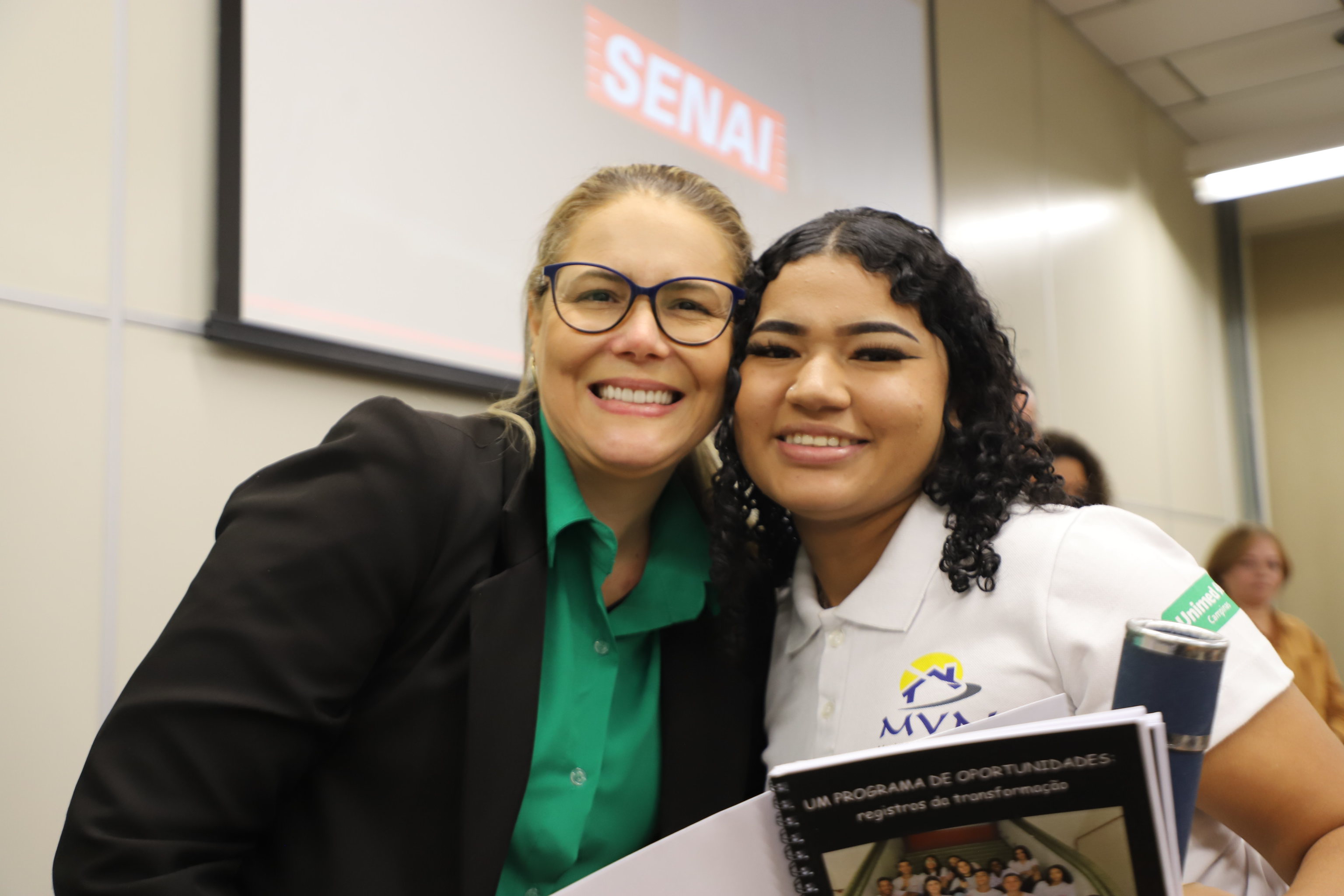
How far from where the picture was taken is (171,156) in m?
1.78

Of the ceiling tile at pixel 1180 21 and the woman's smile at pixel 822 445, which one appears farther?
the ceiling tile at pixel 1180 21

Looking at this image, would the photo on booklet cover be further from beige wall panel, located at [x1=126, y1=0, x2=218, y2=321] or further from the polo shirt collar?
beige wall panel, located at [x1=126, y1=0, x2=218, y2=321]

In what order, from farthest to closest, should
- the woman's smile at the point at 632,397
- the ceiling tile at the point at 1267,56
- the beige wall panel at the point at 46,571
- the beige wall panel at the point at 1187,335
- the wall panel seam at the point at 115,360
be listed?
the beige wall panel at the point at 1187,335
the ceiling tile at the point at 1267,56
the wall panel seam at the point at 115,360
the beige wall panel at the point at 46,571
the woman's smile at the point at 632,397

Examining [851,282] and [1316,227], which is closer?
[851,282]

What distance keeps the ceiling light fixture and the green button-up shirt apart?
635 cm

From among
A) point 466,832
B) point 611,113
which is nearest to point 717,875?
point 466,832

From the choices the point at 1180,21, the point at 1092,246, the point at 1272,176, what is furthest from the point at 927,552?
the point at 1272,176

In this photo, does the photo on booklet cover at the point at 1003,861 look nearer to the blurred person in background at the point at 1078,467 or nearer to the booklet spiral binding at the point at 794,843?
the booklet spiral binding at the point at 794,843

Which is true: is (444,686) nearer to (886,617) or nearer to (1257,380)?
(886,617)

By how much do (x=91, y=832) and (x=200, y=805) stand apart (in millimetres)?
91

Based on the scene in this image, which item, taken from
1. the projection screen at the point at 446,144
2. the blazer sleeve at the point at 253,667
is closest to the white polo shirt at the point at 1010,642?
the blazer sleeve at the point at 253,667

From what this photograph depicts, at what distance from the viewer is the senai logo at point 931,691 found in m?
1.11

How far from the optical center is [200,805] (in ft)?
3.21

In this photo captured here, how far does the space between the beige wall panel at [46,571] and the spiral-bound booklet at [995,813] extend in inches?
51.7
